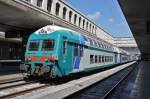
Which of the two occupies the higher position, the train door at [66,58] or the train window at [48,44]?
the train window at [48,44]

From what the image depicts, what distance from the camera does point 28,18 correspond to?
17891 mm

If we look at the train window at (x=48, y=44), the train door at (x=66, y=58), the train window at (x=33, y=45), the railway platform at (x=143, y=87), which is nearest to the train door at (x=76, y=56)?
the train door at (x=66, y=58)

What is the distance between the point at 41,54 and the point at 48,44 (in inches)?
26.4

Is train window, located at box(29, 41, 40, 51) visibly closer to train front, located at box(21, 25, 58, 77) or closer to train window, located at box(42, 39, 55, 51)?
train front, located at box(21, 25, 58, 77)

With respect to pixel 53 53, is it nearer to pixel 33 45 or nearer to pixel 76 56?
pixel 33 45

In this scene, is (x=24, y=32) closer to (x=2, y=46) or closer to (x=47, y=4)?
(x=2, y=46)

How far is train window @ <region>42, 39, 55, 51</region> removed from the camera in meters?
14.3

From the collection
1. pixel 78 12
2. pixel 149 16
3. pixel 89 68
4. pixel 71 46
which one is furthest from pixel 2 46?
pixel 78 12

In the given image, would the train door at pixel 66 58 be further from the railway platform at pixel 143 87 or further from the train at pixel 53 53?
the railway platform at pixel 143 87

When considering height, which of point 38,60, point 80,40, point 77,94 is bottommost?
point 77,94

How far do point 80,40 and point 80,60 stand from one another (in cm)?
129

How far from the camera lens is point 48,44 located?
1453 cm

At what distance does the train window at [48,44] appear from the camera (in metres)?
14.3

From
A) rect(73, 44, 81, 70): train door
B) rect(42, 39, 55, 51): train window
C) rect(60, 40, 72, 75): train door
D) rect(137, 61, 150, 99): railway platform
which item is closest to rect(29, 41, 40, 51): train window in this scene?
rect(42, 39, 55, 51): train window
